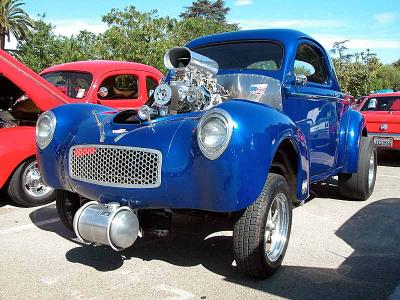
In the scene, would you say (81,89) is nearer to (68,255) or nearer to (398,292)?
(68,255)

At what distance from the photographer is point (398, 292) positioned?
313 cm

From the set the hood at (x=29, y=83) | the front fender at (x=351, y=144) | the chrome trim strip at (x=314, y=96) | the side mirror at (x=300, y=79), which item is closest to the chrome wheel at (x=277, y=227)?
the chrome trim strip at (x=314, y=96)

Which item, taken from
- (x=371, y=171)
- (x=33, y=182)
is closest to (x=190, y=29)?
(x=371, y=171)

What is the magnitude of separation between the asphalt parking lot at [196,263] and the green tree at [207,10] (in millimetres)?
56296

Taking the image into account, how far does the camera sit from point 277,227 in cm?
363

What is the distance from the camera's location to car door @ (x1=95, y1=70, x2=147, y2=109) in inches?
275

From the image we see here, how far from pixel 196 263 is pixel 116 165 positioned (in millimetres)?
1079

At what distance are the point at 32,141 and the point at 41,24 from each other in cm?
2650

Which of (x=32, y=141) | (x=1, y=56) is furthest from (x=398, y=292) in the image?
(x=1, y=56)

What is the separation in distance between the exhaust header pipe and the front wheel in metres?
1.12

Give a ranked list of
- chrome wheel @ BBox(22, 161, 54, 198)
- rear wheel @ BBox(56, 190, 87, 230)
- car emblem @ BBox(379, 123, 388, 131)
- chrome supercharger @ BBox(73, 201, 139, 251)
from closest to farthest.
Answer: chrome supercharger @ BBox(73, 201, 139, 251) → rear wheel @ BBox(56, 190, 87, 230) → chrome wheel @ BBox(22, 161, 54, 198) → car emblem @ BBox(379, 123, 388, 131)

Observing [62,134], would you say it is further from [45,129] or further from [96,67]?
[96,67]

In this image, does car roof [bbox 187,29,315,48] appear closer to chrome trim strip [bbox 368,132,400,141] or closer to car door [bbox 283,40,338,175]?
car door [bbox 283,40,338,175]

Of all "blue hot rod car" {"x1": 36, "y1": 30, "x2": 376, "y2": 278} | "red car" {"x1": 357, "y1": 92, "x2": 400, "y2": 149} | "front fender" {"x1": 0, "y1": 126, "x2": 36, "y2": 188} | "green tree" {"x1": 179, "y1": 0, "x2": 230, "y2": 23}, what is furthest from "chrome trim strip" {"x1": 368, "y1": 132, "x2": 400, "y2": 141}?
"green tree" {"x1": 179, "y1": 0, "x2": 230, "y2": 23}
